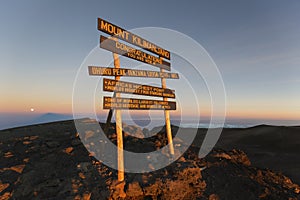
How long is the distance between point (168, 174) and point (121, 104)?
3.09 m

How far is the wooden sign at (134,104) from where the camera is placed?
672cm

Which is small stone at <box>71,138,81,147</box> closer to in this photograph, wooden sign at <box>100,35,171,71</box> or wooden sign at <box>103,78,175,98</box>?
wooden sign at <box>103,78,175,98</box>

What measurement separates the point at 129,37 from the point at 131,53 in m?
0.62

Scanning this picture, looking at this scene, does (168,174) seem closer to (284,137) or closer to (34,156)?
(34,156)

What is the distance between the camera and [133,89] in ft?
25.4

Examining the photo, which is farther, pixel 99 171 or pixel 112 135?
pixel 112 135

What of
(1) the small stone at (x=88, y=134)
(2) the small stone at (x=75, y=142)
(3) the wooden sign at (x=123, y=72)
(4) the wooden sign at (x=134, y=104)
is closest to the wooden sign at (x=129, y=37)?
(3) the wooden sign at (x=123, y=72)

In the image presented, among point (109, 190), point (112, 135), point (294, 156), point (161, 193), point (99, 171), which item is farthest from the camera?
point (294, 156)

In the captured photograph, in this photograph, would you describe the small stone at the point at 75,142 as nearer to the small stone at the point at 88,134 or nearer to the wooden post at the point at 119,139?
the small stone at the point at 88,134

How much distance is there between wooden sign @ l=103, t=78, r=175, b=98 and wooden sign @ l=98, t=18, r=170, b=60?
1631 millimetres

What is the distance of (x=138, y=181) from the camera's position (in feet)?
22.9

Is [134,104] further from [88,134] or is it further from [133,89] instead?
[88,134]

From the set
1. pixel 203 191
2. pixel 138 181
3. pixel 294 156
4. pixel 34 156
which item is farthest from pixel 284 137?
pixel 34 156

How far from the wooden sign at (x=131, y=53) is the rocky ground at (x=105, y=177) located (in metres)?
3.91
